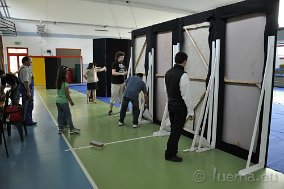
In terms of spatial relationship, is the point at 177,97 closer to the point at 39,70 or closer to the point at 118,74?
the point at 118,74

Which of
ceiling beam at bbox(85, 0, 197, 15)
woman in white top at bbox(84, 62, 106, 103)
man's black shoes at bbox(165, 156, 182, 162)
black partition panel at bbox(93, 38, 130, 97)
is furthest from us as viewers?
black partition panel at bbox(93, 38, 130, 97)

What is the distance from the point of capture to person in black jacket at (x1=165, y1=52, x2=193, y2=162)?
3545mm

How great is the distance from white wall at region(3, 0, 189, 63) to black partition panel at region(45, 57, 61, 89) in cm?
285

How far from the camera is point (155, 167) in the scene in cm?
366

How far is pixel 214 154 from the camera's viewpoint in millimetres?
4156

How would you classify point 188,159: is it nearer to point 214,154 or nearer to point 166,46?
point 214,154

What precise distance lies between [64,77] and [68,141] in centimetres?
140

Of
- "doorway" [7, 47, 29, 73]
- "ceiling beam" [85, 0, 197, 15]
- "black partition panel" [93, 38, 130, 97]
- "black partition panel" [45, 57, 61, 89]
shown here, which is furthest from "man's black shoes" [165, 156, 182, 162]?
"doorway" [7, 47, 29, 73]

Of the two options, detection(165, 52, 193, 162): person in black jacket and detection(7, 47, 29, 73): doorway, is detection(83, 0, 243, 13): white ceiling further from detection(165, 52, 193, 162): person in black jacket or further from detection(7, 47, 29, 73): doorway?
detection(7, 47, 29, 73): doorway

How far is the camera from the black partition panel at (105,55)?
10.9m

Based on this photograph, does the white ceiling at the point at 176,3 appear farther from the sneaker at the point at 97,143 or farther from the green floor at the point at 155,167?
the sneaker at the point at 97,143

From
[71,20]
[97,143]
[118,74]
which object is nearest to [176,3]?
[118,74]

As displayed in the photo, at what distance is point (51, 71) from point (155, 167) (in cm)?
1375

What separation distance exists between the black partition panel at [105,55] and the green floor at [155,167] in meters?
6.01
